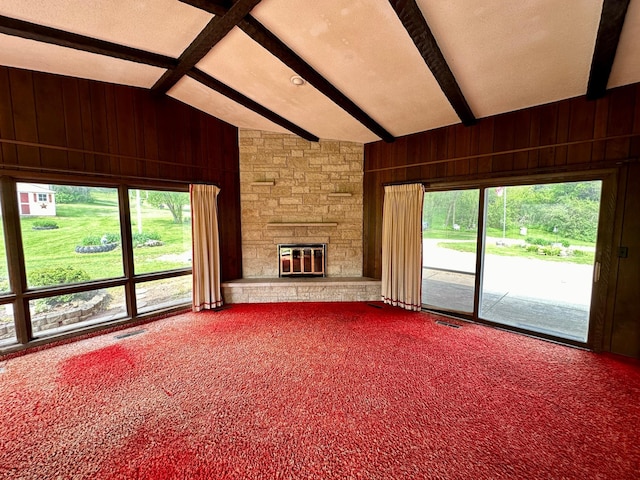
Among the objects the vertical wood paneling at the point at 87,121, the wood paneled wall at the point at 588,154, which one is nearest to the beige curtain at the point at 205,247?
the vertical wood paneling at the point at 87,121

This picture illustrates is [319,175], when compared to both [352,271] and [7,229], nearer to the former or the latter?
[352,271]

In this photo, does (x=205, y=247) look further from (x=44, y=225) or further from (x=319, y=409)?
(x=319, y=409)

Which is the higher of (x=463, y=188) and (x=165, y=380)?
(x=463, y=188)

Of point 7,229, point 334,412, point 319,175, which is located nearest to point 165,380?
point 334,412

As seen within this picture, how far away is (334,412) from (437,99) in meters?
3.36

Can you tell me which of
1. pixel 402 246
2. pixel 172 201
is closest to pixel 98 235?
pixel 172 201

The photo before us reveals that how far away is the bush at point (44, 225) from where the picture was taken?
3.00 meters

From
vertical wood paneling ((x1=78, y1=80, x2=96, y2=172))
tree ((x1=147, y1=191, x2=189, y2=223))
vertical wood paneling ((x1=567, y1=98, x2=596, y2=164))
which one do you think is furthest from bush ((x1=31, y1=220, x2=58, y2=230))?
vertical wood paneling ((x1=567, y1=98, x2=596, y2=164))

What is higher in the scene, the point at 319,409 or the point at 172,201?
the point at 172,201

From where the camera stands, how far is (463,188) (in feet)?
12.0

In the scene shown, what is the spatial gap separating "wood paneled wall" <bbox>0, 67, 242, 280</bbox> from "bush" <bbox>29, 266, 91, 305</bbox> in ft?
3.58

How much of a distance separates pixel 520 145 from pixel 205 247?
4.44 meters

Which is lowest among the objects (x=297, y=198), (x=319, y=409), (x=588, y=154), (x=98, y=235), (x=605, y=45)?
(x=319, y=409)

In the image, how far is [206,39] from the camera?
251 centimetres
